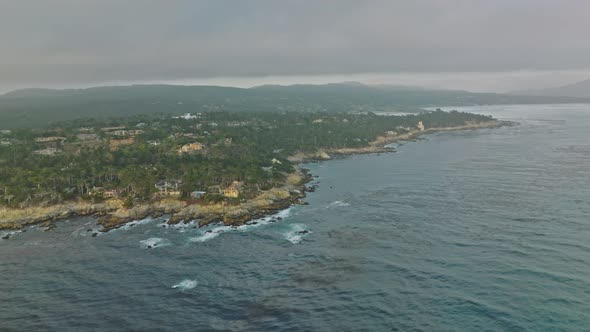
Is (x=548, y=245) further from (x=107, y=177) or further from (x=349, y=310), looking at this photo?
(x=107, y=177)

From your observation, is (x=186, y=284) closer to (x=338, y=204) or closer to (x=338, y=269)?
(x=338, y=269)

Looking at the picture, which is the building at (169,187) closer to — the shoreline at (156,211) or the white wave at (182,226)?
the shoreline at (156,211)

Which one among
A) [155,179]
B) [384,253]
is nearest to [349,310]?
[384,253]

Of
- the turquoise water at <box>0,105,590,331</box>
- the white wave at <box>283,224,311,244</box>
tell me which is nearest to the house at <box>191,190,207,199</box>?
the turquoise water at <box>0,105,590,331</box>

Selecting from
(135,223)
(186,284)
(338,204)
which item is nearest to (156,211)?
(135,223)

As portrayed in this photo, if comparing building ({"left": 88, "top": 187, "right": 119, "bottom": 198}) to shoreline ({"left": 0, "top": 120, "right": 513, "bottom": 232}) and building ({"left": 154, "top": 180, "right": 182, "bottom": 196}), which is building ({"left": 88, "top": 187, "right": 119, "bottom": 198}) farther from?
building ({"left": 154, "top": 180, "right": 182, "bottom": 196})

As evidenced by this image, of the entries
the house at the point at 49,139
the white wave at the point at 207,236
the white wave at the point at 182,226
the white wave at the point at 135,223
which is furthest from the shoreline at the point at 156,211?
the house at the point at 49,139

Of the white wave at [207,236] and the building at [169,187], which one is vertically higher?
the building at [169,187]
